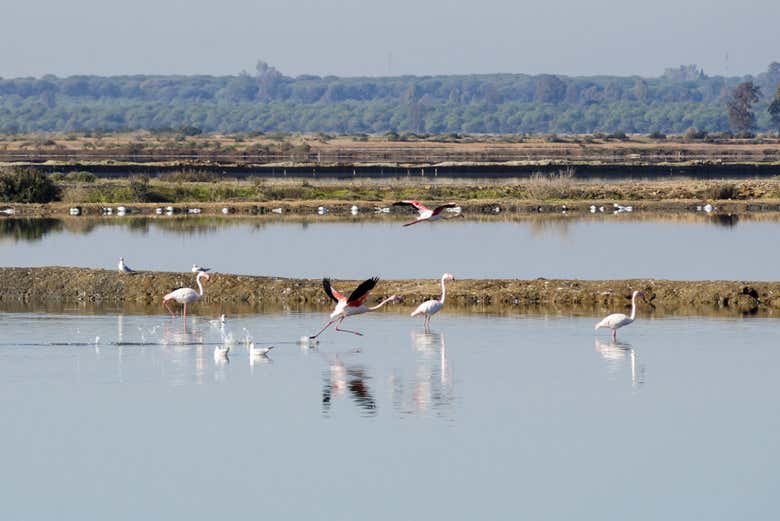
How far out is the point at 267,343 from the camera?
26.0 metres

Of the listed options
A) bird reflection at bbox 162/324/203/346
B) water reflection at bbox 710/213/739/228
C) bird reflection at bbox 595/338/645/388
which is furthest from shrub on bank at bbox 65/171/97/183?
bird reflection at bbox 595/338/645/388

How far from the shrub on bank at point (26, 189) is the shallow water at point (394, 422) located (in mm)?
39433

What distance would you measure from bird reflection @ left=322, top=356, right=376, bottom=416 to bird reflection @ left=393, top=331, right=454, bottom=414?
393mm

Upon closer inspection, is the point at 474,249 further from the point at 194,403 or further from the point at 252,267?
the point at 194,403

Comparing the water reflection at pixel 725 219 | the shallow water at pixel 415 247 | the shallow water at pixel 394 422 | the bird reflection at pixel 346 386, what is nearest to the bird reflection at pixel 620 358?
the shallow water at pixel 394 422

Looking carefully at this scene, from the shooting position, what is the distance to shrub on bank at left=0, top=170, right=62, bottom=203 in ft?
219

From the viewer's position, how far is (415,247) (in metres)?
47.2

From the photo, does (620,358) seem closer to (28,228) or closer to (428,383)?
(428,383)

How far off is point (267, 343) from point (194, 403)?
517 centimetres

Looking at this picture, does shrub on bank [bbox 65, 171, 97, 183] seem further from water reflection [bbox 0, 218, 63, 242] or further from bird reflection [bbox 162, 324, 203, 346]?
bird reflection [bbox 162, 324, 203, 346]

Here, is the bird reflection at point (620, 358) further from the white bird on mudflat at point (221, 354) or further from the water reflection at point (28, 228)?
the water reflection at point (28, 228)

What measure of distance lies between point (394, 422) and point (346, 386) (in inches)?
108

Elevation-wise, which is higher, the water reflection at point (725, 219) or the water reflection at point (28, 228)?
the water reflection at point (28, 228)

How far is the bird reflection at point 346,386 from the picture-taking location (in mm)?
20828
